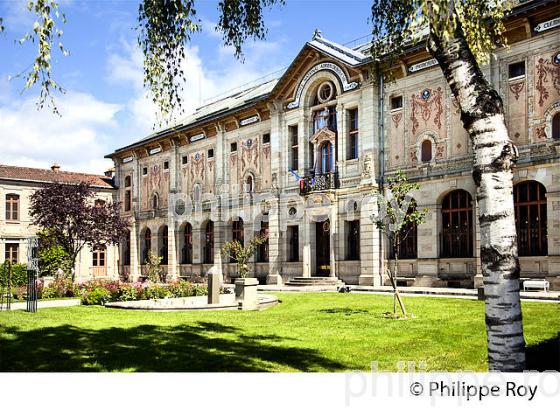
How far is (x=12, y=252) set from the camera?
40.7 meters

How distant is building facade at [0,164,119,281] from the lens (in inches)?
1592

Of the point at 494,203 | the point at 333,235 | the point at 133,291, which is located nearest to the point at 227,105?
the point at 333,235

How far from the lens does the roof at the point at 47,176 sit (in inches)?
1638

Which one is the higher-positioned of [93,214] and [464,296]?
[93,214]

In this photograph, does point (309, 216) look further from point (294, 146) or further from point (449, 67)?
point (449, 67)

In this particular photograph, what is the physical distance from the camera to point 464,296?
→ 786 inches

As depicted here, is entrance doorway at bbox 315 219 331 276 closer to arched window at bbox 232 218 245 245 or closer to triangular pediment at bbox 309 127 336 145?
triangular pediment at bbox 309 127 336 145

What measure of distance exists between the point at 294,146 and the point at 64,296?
14.7 meters

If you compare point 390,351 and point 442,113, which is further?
point 442,113

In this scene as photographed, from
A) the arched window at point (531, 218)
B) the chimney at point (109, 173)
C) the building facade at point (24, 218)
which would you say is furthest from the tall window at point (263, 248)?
the chimney at point (109, 173)

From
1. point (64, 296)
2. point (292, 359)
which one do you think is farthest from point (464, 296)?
point (64, 296)

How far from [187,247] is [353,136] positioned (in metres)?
17.0

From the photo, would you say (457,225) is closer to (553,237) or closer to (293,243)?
(553,237)

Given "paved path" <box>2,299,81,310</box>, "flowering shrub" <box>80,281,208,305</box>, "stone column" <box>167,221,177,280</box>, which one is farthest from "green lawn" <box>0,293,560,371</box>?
"stone column" <box>167,221,177,280</box>
